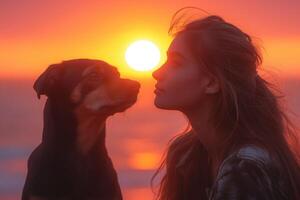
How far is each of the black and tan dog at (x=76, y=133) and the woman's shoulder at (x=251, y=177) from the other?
1533 millimetres

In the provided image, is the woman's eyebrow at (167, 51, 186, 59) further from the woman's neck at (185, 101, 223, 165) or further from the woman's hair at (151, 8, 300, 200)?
the woman's neck at (185, 101, 223, 165)

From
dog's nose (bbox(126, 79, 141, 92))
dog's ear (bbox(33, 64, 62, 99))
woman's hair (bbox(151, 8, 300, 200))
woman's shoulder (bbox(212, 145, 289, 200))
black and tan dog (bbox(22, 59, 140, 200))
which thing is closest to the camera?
woman's shoulder (bbox(212, 145, 289, 200))

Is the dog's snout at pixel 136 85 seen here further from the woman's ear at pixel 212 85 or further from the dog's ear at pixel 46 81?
the woman's ear at pixel 212 85

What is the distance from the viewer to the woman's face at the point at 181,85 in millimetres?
3686

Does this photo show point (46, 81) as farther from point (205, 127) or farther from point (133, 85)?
point (205, 127)

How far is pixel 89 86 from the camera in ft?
17.2

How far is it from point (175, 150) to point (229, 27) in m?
0.79

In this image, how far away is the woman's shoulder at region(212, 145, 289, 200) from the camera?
3.30 meters

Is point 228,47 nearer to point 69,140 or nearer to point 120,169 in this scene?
point 69,140

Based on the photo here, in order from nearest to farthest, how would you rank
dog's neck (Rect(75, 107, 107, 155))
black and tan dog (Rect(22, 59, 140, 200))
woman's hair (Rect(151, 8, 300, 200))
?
1. woman's hair (Rect(151, 8, 300, 200))
2. black and tan dog (Rect(22, 59, 140, 200))
3. dog's neck (Rect(75, 107, 107, 155))

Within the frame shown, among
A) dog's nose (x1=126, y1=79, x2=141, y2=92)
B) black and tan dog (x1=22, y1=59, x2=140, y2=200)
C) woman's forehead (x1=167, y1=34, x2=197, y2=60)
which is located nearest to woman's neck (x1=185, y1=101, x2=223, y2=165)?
woman's forehead (x1=167, y1=34, x2=197, y2=60)

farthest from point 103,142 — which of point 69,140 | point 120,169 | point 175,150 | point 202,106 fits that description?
point 120,169

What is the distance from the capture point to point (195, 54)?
147 inches

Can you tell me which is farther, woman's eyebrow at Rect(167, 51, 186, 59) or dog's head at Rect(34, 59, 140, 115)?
dog's head at Rect(34, 59, 140, 115)
